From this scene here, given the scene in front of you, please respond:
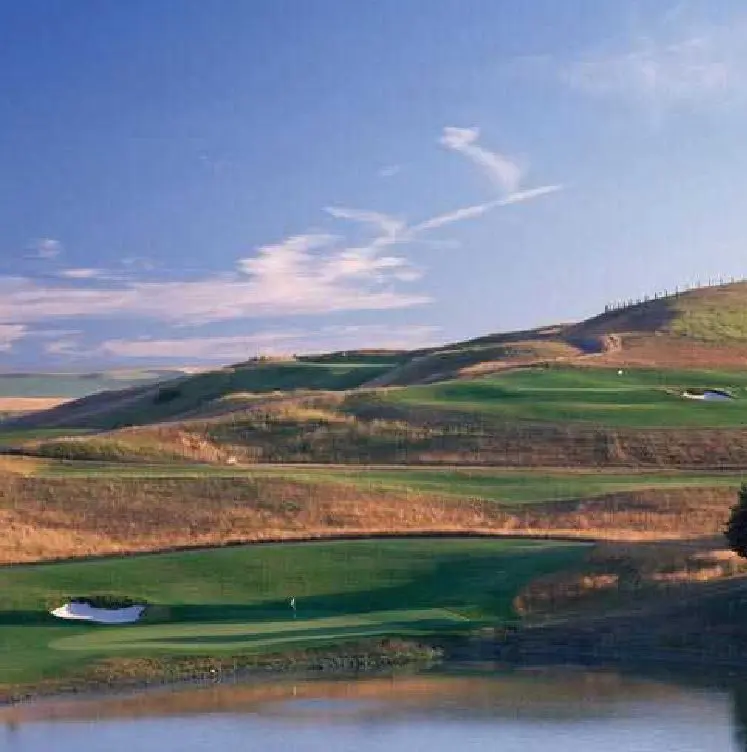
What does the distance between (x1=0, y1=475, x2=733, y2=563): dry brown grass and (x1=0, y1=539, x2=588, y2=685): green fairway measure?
2.11m

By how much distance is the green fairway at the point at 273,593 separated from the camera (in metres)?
39.7

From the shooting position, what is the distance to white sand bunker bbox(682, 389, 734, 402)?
83.8 meters

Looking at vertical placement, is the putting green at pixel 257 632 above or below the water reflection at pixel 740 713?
above

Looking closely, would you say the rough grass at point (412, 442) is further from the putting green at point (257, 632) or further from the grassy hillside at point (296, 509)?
the putting green at point (257, 632)

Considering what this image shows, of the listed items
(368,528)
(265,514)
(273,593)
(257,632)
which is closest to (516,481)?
(368,528)

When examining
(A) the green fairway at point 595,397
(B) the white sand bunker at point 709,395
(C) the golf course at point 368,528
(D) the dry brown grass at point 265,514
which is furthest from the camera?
(B) the white sand bunker at point 709,395

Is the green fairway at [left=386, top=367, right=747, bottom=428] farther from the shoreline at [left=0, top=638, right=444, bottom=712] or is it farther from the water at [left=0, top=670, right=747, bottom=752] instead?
the water at [left=0, top=670, right=747, bottom=752]

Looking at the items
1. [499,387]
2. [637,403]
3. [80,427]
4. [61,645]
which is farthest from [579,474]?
[80,427]

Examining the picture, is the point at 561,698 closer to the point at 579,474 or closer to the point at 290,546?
the point at 290,546

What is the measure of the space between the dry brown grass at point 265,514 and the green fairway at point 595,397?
65.2 ft

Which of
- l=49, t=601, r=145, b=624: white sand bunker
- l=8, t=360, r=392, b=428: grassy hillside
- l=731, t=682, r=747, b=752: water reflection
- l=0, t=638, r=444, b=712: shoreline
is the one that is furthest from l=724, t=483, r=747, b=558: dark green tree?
l=8, t=360, r=392, b=428: grassy hillside

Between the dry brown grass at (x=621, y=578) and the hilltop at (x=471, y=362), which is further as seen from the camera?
the hilltop at (x=471, y=362)

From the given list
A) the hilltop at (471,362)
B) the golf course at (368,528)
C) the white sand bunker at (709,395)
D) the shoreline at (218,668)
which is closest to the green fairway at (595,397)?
the golf course at (368,528)

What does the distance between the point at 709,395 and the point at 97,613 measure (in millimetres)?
49473
